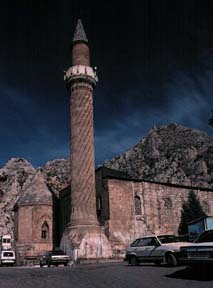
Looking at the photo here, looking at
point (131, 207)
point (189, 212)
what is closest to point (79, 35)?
point (131, 207)

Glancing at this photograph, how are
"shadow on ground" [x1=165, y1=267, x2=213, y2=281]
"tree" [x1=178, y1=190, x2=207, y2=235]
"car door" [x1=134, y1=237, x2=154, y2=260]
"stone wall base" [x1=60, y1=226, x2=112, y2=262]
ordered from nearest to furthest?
1. "shadow on ground" [x1=165, y1=267, x2=213, y2=281]
2. "car door" [x1=134, y1=237, x2=154, y2=260]
3. "stone wall base" [x1=60, y1=226, x2=112, y2=262]
4. "tree" [x1=178, y1=190, x2=207, y2=235]

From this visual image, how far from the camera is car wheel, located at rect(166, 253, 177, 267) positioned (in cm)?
1497

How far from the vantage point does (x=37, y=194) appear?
4119 cm

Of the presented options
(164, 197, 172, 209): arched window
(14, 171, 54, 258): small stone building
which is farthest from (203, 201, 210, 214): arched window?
(14, 171, 54, 258): small stone building

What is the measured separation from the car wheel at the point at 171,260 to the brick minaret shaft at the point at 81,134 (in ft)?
53.3

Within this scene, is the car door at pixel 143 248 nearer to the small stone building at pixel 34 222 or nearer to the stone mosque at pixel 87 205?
the stone mosque at pixel 87 205

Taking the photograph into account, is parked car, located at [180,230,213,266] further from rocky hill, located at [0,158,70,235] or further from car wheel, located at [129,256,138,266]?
rocky hill, located at [0,158,70,235]

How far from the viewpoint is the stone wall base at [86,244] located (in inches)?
1162

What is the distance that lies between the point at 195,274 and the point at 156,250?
413 centimetres

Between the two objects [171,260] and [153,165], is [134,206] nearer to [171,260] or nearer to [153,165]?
[171,260]

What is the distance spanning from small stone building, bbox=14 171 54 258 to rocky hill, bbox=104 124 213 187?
33.1 m

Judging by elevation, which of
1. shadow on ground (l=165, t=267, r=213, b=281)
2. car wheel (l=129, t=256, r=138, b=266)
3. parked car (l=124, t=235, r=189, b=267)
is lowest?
shadow on ground (l=165, t=267, r=213, b=281)

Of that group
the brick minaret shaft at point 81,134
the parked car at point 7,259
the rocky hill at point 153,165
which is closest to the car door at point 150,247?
the brick minaret shaft at point 81,134

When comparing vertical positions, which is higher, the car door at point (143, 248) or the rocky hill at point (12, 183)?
the rocky hill at point (12, 183)
